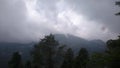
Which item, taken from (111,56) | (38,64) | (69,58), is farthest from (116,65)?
(69,58)

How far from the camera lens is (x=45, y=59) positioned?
160 ft

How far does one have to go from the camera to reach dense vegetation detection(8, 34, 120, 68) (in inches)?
706

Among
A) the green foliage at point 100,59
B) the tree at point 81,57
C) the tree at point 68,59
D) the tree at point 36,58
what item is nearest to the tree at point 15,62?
the tree at point 68,59

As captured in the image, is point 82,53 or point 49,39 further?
point 82,53

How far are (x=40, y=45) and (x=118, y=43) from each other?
1194 inches

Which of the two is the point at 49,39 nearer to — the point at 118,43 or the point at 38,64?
the point at 38,64

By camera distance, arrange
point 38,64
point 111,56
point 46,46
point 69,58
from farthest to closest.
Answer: point 69,58 < point 38,64 < point 46,46 < point 111,56

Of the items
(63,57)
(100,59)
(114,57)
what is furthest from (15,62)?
(114,57)

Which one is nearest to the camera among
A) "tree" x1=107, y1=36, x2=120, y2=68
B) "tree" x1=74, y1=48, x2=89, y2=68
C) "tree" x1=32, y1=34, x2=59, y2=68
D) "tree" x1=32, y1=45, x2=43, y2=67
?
"tree" x1=107, y1=36, x2=120, y2=68

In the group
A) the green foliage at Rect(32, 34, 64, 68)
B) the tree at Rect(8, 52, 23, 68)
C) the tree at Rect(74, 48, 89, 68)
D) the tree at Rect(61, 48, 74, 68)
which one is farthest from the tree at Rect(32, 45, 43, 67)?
the tree at Rect(8, 52, 23, 68)

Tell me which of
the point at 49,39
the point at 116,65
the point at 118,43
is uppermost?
the point at 49,39

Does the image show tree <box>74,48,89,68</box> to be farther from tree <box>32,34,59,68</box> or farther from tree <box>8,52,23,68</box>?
tree <box>8,52,23,68</box>

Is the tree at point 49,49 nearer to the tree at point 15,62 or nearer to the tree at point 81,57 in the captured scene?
the tree at point 81,57

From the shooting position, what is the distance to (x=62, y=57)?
2007 inches
